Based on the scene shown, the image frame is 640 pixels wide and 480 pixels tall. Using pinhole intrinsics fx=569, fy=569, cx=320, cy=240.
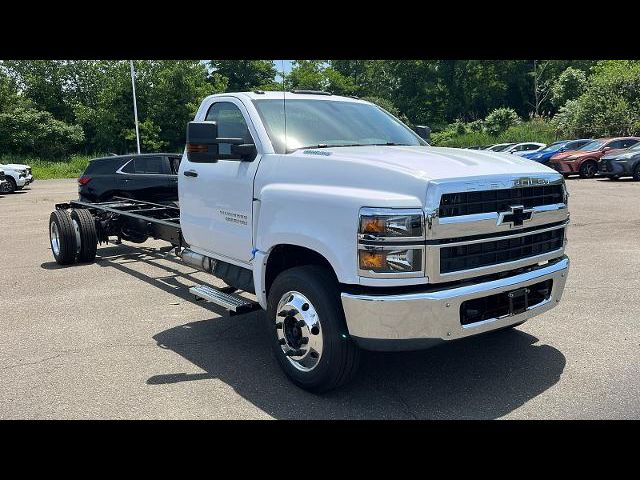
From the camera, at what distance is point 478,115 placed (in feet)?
257

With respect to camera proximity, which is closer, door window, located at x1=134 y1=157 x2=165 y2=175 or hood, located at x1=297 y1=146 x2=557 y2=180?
hood, located at x1=297 y1=146 x2=557 y2=180

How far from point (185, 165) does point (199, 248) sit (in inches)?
32.6

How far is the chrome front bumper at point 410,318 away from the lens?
3457mm

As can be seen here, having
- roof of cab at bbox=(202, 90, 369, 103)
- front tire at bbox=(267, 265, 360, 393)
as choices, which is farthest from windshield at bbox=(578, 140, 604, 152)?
front tire at bbox=(267, 265, 360, 393)

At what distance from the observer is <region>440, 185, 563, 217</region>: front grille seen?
3.53m

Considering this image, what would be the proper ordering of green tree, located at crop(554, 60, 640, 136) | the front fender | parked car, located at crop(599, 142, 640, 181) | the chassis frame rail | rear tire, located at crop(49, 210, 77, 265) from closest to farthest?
the front fender → the chassis frame rail → rear tire, located at crop(49, 210, 77, 265) → parked car, located at crop(599, 142, 640, 181) → green tree, located at crop(554, 60, 640, 136)

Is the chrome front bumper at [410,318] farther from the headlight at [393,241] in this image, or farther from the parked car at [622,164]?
the parked car at [622,164]

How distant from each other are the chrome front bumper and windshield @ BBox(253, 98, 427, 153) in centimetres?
162

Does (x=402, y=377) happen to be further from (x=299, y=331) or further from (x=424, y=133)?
(x=424, y=133)

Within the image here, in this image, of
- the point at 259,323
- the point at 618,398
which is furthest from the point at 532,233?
the point at 259,323

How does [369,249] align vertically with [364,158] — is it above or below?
below

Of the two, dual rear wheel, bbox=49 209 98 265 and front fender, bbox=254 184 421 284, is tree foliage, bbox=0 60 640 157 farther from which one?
front fender, bbox=254 184 421 284

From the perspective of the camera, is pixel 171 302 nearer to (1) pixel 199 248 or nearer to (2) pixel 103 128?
(1) pixel 199 248

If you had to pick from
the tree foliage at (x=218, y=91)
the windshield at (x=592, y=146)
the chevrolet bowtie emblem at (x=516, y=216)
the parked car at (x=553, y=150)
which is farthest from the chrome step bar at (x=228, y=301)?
the tree foliage at (x=218, y=91)
